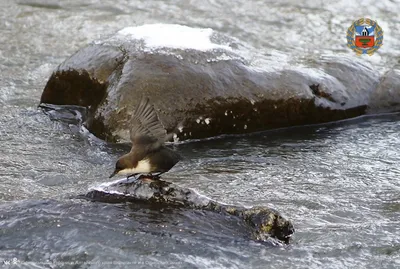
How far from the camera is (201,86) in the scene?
Answer: 21.3 ft

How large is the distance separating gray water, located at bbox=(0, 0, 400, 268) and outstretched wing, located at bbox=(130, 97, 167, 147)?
44 cm

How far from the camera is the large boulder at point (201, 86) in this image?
21.0ft

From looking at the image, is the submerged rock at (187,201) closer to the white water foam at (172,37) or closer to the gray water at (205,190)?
the gray water at (205,190)

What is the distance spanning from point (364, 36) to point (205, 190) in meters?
5.38

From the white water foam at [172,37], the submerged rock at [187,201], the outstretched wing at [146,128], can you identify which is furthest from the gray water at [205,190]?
the white water foam at [172,37]

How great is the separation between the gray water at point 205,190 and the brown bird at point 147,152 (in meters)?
0.25

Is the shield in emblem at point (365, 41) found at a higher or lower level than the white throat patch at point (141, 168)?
higher

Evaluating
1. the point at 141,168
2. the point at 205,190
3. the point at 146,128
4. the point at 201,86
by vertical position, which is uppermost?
the point at 201,86

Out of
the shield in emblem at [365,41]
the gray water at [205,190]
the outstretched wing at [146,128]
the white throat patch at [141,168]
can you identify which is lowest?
the gray water at [205,190]

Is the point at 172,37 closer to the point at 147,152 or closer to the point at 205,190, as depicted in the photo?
the point at 205,190

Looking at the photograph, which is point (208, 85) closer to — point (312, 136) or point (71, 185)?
point (312, 136)

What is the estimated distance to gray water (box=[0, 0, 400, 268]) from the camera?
13.9ft

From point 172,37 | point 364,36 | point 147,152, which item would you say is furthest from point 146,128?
point 364,36

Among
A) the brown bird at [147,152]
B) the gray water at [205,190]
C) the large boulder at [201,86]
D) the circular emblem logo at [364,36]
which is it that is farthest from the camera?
the circular emblem logo at [364,36]
